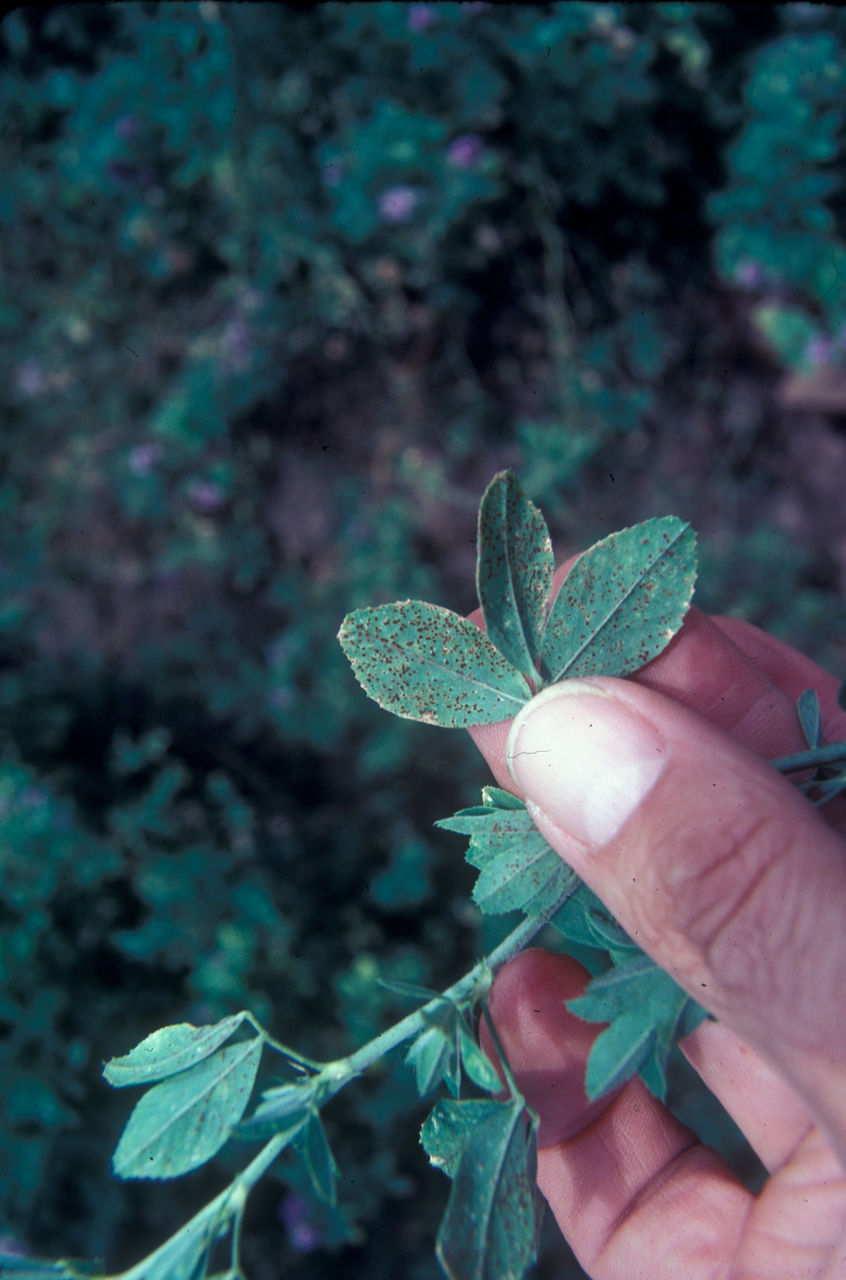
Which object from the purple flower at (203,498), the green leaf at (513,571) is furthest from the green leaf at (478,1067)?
the purple flower at (203,498)

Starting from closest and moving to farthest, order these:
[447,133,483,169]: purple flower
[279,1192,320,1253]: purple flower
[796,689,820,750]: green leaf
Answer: [796,689,820,750]: green leaf → [279,1192,320,1253]: purple flower → [447,133,483,169]: purple flower

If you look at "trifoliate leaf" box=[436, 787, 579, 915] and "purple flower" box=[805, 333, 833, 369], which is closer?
"trifoliate leaf" box=[436, 787, 579, 915]

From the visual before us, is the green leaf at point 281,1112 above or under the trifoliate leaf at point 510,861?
above

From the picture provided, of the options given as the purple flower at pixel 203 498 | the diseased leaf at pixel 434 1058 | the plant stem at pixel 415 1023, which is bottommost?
the purple flower at pixel 203 498

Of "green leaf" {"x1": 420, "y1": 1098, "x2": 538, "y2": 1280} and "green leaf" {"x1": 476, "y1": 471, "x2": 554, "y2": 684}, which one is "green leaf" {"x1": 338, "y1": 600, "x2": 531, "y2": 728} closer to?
"green leaf" {"x1": 476, "y1": 471, "x2": 554, "y2": 684}

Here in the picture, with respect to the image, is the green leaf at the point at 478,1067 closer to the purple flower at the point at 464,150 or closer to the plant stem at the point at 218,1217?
the plant stem at the point at 218,1217

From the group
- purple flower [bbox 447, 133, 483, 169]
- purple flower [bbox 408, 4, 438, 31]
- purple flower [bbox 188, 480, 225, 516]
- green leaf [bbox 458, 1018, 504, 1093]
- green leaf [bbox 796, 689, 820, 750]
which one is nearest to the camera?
green leaf [bbox 458, 1018, 504, 1093]

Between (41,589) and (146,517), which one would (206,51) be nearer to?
(146,517)

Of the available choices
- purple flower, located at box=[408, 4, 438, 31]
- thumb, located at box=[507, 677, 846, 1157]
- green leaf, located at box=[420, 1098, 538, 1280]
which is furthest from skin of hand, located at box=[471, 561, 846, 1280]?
purple flower, located at box=[408, 4, 438, 31]

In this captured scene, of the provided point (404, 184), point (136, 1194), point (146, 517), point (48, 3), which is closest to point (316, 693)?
point (146, 517)
